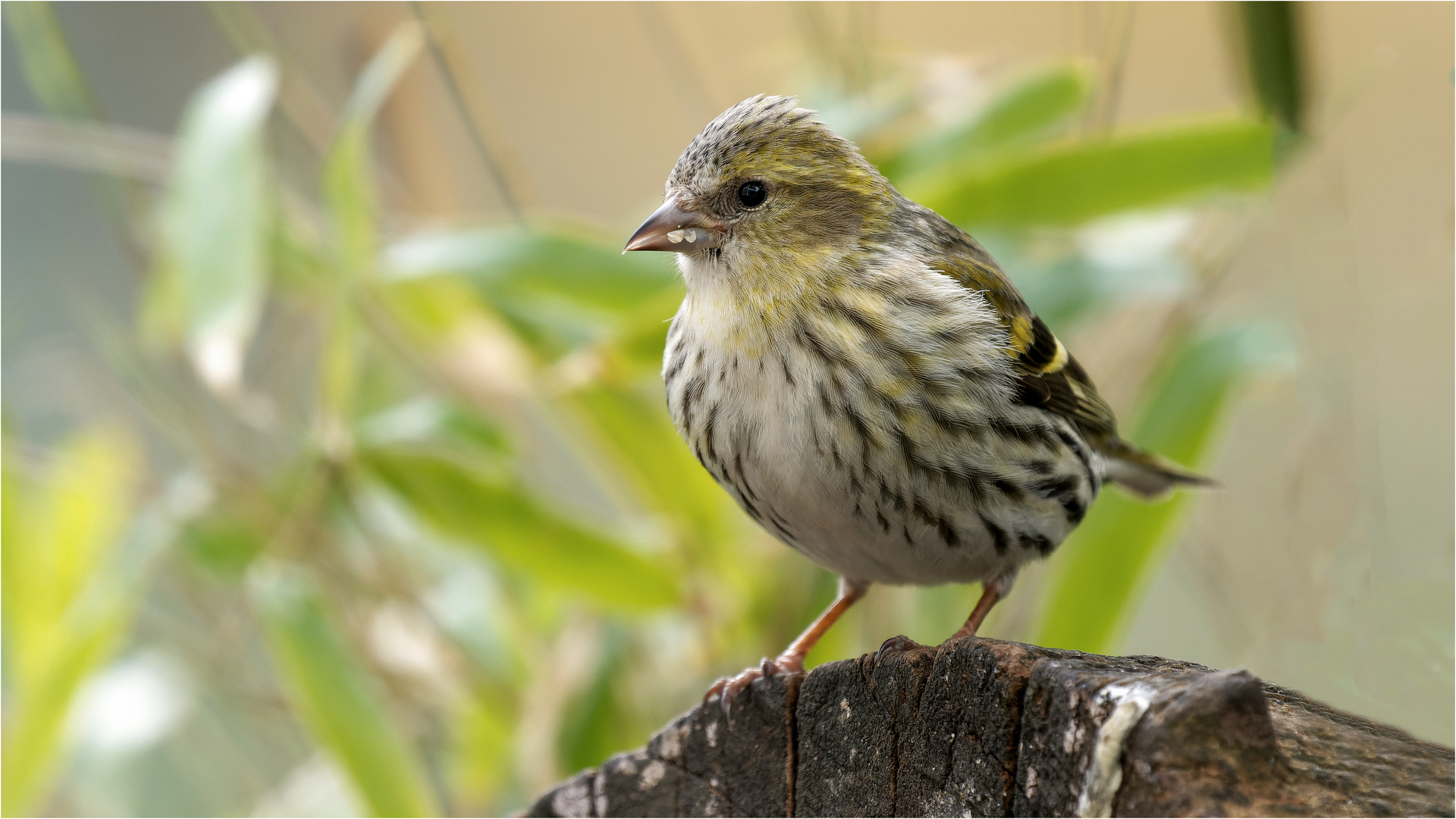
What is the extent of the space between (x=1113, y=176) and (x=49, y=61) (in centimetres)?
203

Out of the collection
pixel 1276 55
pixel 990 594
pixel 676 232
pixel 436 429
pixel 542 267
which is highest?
pixel 542 267

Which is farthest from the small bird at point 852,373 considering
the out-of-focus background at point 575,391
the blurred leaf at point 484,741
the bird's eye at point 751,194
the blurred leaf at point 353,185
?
the blurred leaf at point 484,741

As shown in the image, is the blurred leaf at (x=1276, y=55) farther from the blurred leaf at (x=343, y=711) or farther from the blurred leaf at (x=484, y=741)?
the blurred leaf at (x=484, y=741)

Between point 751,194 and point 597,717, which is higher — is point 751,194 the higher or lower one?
the higher one

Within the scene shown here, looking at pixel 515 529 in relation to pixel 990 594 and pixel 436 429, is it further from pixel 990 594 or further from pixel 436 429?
pixel 990 594

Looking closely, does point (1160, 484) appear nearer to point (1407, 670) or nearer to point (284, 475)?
point (1407, 670)

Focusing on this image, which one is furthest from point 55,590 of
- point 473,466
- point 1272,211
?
point 1272,211

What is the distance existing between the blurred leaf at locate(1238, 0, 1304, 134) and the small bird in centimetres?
42

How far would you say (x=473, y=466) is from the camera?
7.38 ft

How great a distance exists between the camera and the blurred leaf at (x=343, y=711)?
2.06 m

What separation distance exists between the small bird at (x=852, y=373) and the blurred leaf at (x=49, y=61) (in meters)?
1.39

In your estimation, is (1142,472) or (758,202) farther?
(1142,472)

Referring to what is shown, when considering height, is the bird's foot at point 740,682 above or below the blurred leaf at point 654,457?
below

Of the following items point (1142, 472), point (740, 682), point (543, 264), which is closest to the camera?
point (740, 682)
